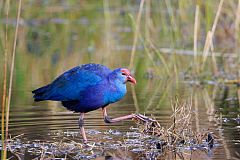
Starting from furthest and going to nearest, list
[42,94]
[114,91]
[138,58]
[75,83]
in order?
[138,58] < [42,94] < [75,83] < [114,91]

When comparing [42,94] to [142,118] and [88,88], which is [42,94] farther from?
[142,118]

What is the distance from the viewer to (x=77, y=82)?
7133mm

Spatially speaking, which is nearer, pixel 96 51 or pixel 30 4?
pixel 96 51

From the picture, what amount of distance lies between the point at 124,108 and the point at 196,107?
0.89 meters

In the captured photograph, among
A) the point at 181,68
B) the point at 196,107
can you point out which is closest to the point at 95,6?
the point at 181,68

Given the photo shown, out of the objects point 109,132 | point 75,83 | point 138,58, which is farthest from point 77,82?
point 138,58

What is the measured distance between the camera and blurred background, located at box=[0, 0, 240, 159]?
313 inches

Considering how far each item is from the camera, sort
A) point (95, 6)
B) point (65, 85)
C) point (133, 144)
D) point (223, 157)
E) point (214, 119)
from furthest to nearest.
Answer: point (95, 6)
point (214, 119)
point (65, 85)
point (133, 144)
point (223, 157)

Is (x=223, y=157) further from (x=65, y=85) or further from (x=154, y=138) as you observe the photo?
(x=65, y=85)

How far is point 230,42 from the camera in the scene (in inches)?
617

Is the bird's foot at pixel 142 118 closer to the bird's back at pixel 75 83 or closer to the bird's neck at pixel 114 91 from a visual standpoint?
the bird's neck at pixel 114 91

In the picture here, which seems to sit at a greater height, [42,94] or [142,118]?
[42,94]

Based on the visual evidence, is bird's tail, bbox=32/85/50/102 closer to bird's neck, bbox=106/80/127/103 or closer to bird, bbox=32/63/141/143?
bird, bbox=32/63/141/143

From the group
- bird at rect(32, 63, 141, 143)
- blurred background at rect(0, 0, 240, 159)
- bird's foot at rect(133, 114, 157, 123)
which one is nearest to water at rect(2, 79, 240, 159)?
blurred background at rect(0, 0, 240, 159)
